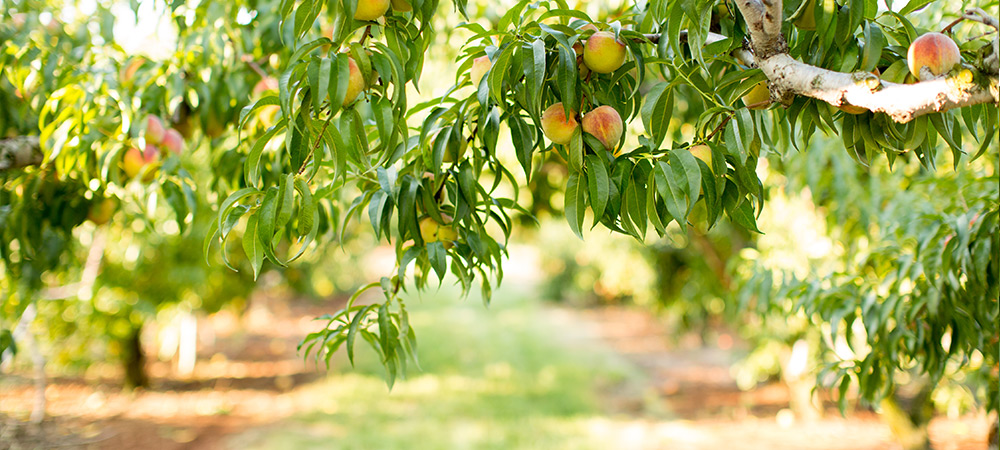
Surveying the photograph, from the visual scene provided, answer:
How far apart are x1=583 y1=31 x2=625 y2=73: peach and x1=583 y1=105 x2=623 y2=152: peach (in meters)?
0.07

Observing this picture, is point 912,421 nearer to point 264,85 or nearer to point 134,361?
point 264,85

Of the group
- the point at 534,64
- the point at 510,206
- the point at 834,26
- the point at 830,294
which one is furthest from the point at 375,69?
the point at 830,294

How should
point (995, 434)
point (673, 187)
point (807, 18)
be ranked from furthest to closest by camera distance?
point (995, 434)
point (807, 18)
point (673, 187)

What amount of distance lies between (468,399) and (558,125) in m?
5.68

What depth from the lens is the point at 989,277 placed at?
136 cm

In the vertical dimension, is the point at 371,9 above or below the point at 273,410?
above

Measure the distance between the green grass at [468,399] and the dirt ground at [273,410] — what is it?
415 millimetres

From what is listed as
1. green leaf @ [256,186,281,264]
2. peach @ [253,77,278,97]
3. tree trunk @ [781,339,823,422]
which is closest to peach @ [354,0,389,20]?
green leaf @ [256,186,281,264]

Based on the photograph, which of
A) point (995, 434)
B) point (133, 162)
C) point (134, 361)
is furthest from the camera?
point (134, 361)

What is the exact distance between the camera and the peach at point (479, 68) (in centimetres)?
104

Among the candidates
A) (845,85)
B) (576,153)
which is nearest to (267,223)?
(576,153)

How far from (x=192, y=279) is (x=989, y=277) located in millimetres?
5664

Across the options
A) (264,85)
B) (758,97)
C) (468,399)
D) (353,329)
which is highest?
(264,85)

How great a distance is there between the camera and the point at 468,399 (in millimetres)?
6254
